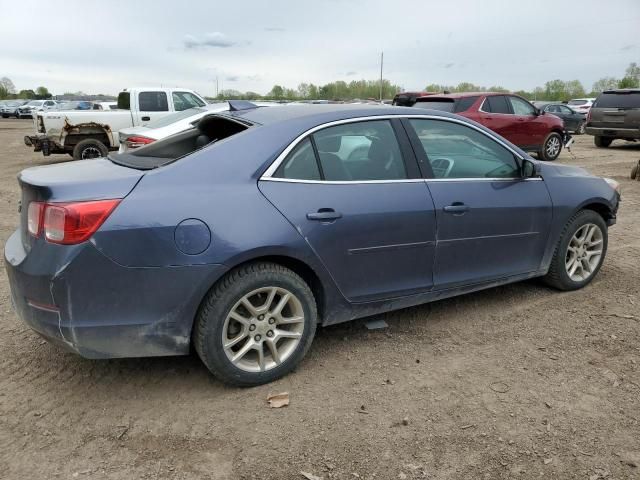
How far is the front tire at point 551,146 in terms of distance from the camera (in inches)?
532

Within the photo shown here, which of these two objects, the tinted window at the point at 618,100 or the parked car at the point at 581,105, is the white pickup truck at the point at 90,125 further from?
the parked car at the point at 581,105

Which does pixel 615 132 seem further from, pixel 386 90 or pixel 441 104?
pixel 386 90

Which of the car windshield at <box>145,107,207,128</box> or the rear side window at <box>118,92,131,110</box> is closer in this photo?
the car windshield at <box>145,107,207,128</box>

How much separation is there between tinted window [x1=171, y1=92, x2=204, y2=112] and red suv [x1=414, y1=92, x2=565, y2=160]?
557 centimetres

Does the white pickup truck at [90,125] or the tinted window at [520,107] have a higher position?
the tinted window at [520,107]

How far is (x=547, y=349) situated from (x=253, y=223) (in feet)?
6.96

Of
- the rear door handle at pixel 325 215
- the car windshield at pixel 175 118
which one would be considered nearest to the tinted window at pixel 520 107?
the car windshield at pixel 175 118

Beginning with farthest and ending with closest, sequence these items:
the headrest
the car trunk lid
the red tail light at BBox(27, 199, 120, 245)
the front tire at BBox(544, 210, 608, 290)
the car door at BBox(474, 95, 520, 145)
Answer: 1. the car trunk lid
2. the car door at BBox(474, 95, 520, 145)
3. the front tire at BBox(544, 210, 608, 290)
4. the headrest
5. the red tail light at BBox(27, 199, 120, 245)

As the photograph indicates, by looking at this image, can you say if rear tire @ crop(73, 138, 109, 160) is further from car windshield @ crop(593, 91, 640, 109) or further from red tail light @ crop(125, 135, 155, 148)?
car windshield @ crop(593, 91, 640, 109)

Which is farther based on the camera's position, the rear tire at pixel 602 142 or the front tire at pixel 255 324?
the rear tire at pixel 602 142

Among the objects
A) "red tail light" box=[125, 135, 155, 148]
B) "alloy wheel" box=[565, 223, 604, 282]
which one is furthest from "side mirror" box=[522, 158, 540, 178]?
"red tail light" box=[125, 135, 155, 148]

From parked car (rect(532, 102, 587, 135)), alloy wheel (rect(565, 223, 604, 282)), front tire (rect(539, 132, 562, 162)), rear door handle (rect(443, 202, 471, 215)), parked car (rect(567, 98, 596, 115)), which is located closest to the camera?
rear door handle (rect(443, 202, 471, 215))

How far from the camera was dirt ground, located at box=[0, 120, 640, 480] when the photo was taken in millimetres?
2486

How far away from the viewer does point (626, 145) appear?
58.4 ft
